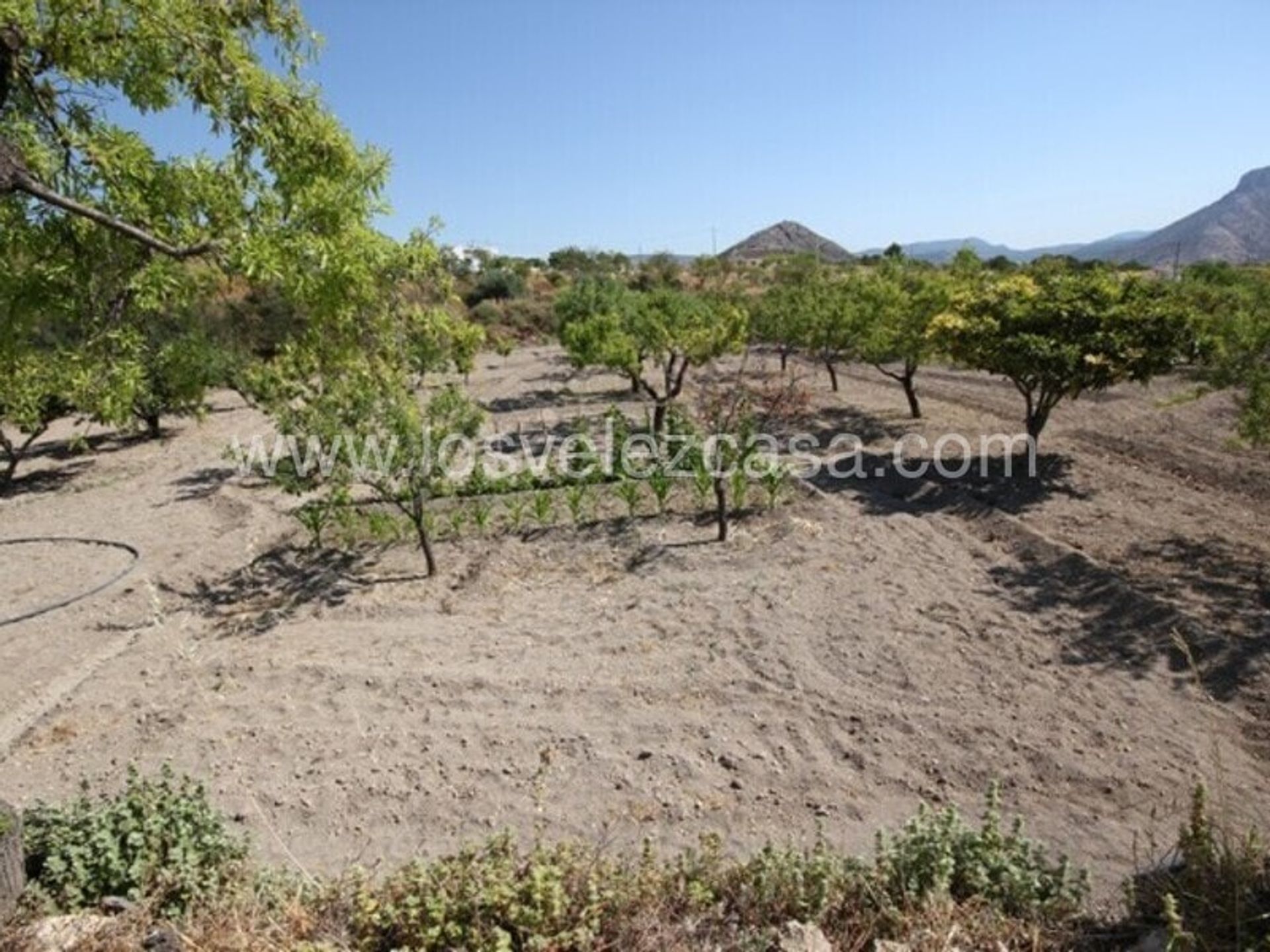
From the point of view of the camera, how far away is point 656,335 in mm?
14188

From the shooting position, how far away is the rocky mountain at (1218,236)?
118 metres

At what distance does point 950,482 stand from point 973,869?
8.35 metres

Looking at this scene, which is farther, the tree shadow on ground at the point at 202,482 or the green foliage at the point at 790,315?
the green foliage at the point at 790,315

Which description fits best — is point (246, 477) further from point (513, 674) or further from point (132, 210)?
point (132, 210)

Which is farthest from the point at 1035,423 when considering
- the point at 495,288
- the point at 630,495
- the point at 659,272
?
the point at 659,272

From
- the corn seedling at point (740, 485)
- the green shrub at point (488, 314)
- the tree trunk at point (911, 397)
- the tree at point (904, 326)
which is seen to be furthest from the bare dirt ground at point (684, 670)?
the green shrub at point (488, 314)

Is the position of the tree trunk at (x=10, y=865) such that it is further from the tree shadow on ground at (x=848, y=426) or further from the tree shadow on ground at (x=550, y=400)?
the tree shadow on ground at (x=550, y=400)

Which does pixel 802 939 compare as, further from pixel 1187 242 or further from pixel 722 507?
pixel 1187 242

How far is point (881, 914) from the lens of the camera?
266cm

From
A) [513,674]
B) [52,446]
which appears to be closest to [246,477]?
[52,446]

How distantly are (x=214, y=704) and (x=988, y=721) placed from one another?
5.68 metres

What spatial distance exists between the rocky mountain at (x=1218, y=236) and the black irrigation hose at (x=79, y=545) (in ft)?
354

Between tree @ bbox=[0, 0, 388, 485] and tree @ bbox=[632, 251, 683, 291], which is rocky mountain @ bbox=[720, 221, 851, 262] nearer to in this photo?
tree @ bbox=[632, 251, 683, 291]

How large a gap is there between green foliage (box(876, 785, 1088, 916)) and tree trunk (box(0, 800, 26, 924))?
3252mm
